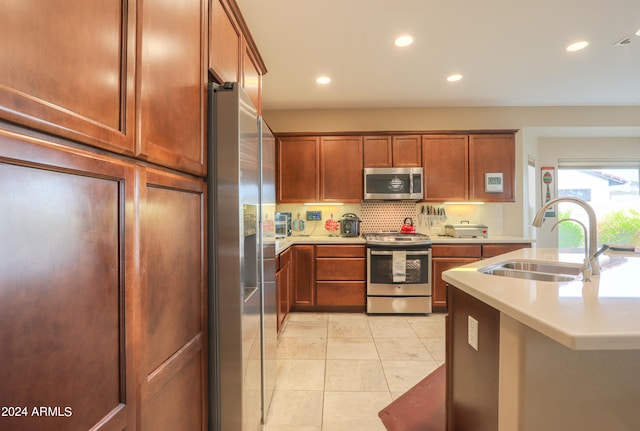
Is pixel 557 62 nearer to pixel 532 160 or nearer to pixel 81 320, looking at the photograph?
pixel 532 160

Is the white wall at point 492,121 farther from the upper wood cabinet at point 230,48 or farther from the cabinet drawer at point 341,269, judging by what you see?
the upper wood cabinet at point 230,48

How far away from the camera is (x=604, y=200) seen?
496cm

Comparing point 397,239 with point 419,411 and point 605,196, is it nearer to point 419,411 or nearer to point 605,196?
point 419,411

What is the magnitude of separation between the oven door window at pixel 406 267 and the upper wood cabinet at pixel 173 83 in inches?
107

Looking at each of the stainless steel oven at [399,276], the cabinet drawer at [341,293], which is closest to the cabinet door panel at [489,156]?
the stainless steel oven at [399,276]

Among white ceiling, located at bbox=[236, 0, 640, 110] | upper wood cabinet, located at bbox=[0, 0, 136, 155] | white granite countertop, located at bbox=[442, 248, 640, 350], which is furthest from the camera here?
white ceiling, located at bbox=[236, 0, 640, 110]

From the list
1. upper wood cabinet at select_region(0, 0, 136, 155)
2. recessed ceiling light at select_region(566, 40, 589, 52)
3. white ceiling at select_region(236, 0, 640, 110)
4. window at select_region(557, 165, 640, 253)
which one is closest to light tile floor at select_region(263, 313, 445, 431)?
upper wood cabinet at select_region(0, 0, 136, 155)

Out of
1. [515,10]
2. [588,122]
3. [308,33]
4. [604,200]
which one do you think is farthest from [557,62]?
[604,200]

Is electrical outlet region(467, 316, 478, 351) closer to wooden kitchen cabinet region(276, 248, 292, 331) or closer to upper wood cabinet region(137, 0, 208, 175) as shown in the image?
upper wood cabinet region(137, 0, 208, 175)

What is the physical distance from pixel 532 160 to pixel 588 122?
2.61 feet

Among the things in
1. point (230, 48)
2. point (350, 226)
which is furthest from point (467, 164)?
point (230, 48)

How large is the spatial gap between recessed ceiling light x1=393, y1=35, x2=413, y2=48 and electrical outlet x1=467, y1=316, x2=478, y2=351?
7.69ft

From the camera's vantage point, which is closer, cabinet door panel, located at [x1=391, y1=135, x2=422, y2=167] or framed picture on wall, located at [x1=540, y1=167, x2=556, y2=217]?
cabinet door panel, located at [x1=391, y1=135, x2=422, y2=167]

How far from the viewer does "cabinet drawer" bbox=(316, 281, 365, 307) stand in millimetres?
3734
